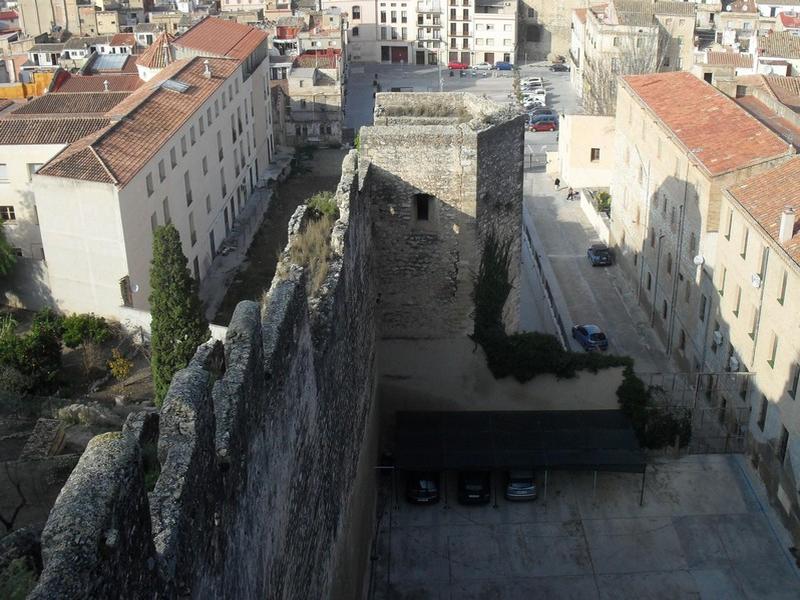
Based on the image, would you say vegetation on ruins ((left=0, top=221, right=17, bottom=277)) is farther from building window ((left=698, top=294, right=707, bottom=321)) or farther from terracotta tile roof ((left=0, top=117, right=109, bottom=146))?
building window ((left=698, top=294, right=707, bottom=321))

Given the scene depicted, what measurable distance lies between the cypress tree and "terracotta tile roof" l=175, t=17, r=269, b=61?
22948 mm

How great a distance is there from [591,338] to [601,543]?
10.7 m

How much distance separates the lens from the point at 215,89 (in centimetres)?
4381

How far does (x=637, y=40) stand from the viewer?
68.4 metres

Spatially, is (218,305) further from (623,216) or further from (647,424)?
(647,424)

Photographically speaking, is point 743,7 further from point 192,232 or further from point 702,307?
point 702,307

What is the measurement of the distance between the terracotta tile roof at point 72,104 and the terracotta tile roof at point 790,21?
1892 inches

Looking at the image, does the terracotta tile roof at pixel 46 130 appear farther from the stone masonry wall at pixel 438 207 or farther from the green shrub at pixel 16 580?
the green shrub at pixel 16 580

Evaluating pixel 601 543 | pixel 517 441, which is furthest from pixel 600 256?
pixel 601 543

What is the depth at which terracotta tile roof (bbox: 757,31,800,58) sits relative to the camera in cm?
5638

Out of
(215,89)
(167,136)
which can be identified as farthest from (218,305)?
(215,89)

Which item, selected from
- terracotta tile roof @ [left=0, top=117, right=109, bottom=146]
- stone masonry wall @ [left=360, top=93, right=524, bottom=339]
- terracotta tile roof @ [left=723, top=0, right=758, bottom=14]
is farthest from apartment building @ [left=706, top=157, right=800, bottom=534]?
terracotta tile roof @ [left=723, top=0, right=758, bottom=14]

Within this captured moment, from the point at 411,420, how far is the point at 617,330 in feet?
38.8

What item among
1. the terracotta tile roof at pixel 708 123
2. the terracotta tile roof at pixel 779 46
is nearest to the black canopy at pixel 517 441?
the terracotta tile roof at pixel 708 123
